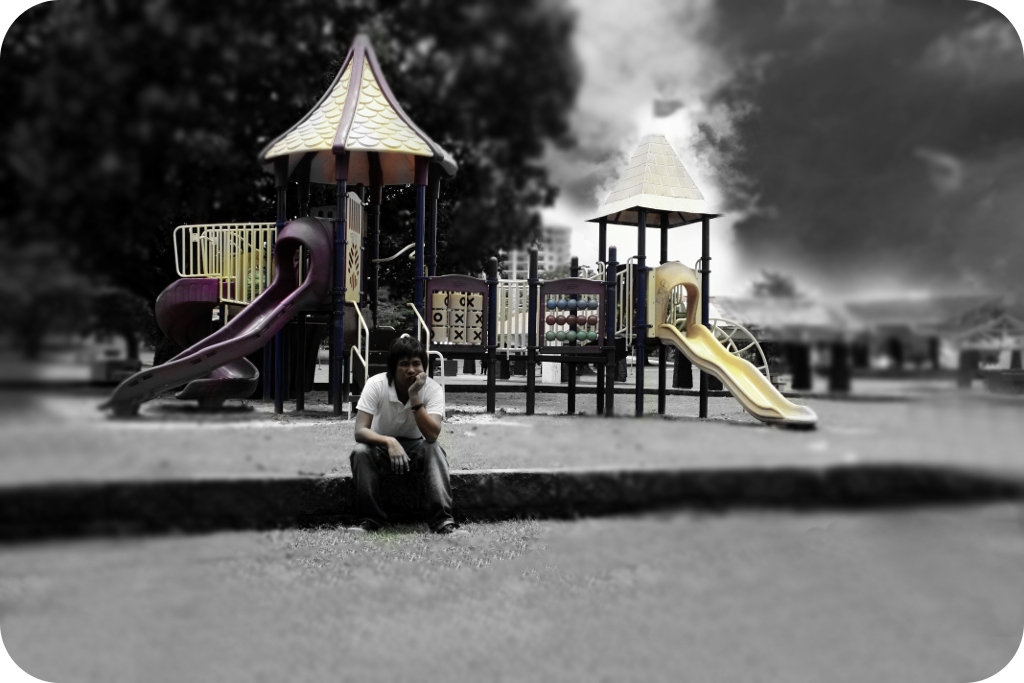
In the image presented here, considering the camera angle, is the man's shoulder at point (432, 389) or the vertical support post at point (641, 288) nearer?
the man's shoulder at point (432, 389)

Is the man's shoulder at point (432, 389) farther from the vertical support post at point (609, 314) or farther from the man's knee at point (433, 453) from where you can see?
the vertical support post at point (609, 314)

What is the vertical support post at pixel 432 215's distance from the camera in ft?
11.2

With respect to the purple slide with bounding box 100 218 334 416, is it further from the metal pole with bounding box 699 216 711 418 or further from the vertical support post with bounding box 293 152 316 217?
the metal pole with bounding box 699 216 711 418

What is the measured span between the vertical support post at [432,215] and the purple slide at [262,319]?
1.44 ft

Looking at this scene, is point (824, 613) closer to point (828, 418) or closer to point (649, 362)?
point (828, 418)

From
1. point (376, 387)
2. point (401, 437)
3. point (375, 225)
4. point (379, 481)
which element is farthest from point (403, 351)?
point (375, 225)

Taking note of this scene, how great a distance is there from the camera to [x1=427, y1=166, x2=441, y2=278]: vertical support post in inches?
134

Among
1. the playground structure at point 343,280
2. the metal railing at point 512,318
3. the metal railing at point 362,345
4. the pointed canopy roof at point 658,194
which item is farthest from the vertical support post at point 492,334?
the metal railing at point 362,345

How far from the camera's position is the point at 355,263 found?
3488 mm

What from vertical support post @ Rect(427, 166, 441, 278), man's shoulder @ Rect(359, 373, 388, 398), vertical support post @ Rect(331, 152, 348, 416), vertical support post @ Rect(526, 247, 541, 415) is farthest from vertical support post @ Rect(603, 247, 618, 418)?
man's shoulder @ Rect(359, 373, 388, 398)

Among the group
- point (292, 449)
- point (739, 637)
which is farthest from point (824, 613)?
point (292, 449)

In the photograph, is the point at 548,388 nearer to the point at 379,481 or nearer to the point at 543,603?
the point at 379,481

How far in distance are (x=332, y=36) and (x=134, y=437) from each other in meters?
1.25

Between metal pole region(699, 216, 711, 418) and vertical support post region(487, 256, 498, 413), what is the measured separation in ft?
3.81
